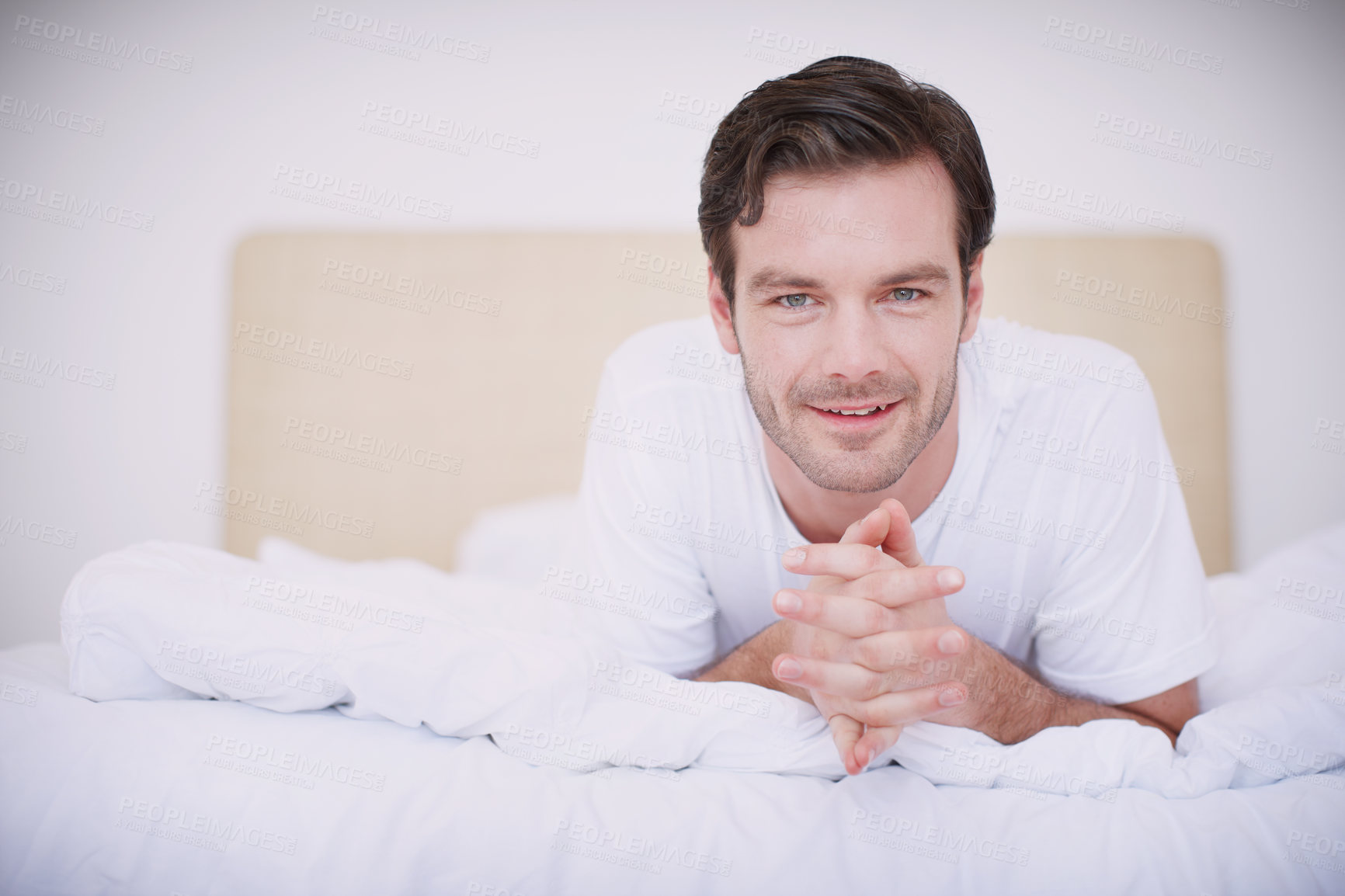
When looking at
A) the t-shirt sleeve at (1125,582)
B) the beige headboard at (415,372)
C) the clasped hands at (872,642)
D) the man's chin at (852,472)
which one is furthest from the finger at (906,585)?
the beige headboard at (415,372)

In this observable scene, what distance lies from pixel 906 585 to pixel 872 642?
7 centimetres

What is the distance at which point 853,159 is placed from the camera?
1094mm

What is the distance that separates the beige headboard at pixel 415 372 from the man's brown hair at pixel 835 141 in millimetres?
902

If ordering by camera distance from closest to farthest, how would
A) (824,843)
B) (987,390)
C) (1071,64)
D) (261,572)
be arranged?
1. (824,843)
2. (261,572)
3. (987,390)
4. (1071,64)

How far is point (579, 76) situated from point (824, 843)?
186 cm

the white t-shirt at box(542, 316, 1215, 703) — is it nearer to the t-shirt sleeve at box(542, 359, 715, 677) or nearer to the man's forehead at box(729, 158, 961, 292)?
the t-shirt sleeve at box(542, 359, 715, 677)

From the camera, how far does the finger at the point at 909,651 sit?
0.85 meters

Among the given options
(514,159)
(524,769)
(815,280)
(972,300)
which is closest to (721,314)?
(815,280)

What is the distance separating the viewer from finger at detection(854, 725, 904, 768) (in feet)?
2.80

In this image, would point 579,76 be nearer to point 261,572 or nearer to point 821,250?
point 821,250

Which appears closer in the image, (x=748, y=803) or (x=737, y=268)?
(x=748, y=803)

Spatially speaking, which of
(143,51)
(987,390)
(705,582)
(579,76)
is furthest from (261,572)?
(143,51)

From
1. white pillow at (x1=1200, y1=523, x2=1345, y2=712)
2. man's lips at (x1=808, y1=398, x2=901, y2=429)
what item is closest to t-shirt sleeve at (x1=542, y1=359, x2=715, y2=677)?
man's lips at (x1=808, y1=398, x2=901, y2=429)

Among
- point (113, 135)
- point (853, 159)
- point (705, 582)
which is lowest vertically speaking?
point (705, 582)
